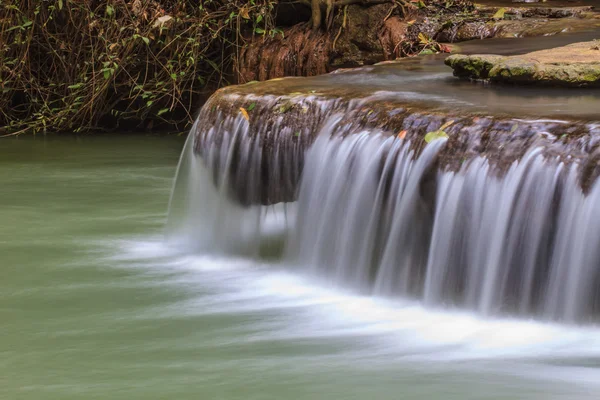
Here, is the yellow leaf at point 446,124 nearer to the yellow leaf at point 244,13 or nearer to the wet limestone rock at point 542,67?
the wet limestone rock at point 542,67

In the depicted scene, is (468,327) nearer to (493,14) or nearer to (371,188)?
(371,188)

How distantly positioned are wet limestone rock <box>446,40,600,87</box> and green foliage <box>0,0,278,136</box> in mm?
3614

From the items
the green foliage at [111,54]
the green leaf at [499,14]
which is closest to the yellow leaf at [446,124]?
the green leaf at [499,14]

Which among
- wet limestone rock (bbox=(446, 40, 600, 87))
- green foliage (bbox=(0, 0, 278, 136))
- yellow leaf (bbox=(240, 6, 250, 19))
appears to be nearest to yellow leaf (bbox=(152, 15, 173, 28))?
green foliage (bbox=(0, 0, 278, 136))

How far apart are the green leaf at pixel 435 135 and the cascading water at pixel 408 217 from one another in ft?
0.08

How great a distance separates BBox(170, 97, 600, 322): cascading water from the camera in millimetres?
3430

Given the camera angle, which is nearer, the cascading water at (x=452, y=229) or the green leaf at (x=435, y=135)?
the cascading water at (x=452, y=229)

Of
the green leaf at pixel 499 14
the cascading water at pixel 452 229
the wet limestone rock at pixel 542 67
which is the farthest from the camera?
the green leaf at pixel 499 14

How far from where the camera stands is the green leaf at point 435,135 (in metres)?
3.85

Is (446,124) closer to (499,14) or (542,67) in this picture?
(542,67)

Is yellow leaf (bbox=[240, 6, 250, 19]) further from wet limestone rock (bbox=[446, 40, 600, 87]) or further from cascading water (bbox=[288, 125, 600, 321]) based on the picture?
cascading water (bbox=[288, 125, 600, 321])

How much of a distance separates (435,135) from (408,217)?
32 cm

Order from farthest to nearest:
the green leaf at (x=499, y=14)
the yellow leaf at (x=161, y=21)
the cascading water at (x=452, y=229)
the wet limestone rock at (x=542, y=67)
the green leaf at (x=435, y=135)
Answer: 1. the yellow leaf at (x=161, y=21)
2. the green leaf at (x=499, y=14)
3. the wet limestone rock at (x=542, y=67)
4. the green leaf at (x=435, y=135)
5. the cascading water at (x=452, y=229)

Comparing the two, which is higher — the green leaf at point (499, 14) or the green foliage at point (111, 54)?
the green leaf at point (499, 14)
